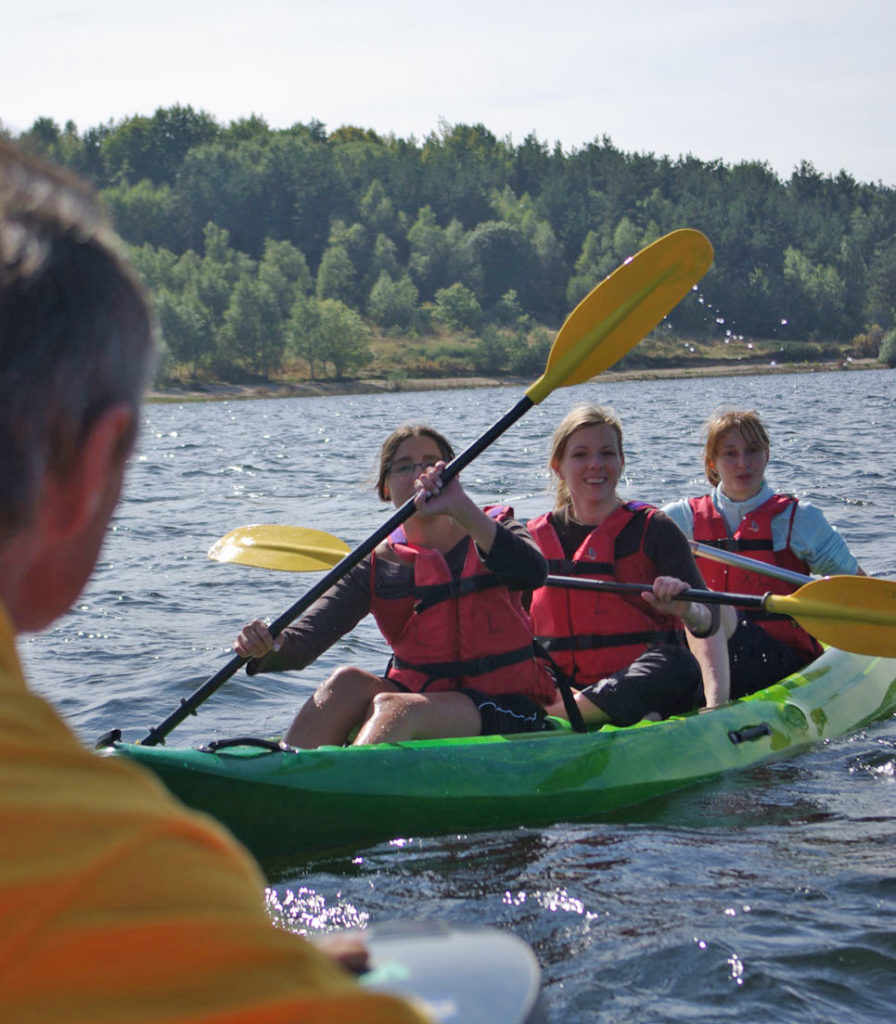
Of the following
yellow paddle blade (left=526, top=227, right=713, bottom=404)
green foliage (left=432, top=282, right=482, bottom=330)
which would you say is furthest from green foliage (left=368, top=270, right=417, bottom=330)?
yellow paddle blade (left=526, top=227, right=713, bottom=404)

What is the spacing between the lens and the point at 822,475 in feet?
43.5

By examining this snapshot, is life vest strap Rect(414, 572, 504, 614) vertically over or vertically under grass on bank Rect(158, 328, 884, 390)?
under

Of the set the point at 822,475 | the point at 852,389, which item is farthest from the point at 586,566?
the point at 852,389

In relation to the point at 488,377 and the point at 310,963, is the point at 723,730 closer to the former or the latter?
the point at 310,963

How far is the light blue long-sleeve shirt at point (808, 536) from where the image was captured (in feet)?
16.1

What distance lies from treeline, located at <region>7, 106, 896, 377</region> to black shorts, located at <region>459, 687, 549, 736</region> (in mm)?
46904

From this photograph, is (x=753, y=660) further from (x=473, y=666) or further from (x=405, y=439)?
(x=405, y=439)

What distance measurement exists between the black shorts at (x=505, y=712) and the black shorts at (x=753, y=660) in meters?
1.26

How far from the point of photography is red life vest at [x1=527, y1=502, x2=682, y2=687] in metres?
4.32

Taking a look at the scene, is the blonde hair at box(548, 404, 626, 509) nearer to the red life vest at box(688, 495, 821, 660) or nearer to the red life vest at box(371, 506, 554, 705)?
the red life vest at box(371, 506, 554, 705)

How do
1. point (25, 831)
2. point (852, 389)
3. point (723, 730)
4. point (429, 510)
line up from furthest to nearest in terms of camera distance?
point (852, 389) → point (723, 730) → point (429, 510) → point (25, 831)

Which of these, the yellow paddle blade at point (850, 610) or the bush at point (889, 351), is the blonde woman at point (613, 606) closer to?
the yellow paddle blade at point (850, 610)

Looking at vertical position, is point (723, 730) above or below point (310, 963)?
below

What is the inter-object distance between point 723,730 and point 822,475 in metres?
9.58
